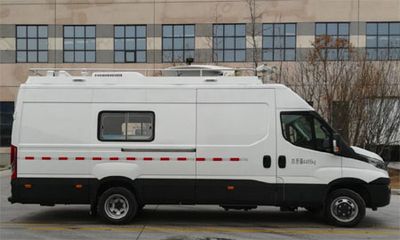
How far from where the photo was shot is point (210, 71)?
1009cm

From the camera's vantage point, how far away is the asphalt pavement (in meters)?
8.45

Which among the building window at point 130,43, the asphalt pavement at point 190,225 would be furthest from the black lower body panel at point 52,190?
the building window at point 130,43

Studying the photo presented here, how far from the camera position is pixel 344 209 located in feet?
30.0

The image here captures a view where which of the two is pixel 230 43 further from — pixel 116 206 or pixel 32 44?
pixel 116 206

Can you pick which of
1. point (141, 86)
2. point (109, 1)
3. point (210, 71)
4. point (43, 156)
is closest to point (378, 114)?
point (210, 71)

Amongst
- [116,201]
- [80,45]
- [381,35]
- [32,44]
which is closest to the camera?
[116,201]

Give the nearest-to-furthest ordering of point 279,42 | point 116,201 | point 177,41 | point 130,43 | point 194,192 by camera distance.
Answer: point 194,192 → point 116,201 → point 279,42 → point 177,41 → point 130,43

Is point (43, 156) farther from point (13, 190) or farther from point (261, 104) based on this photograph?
point (261, 104)

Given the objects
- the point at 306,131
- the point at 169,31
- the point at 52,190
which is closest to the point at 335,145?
the point at 306,131

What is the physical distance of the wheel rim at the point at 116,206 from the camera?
9273mm

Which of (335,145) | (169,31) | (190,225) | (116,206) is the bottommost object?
(190,225)

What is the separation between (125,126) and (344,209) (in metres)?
4.47

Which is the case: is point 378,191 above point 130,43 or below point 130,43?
below

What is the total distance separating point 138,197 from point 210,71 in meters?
2.99
